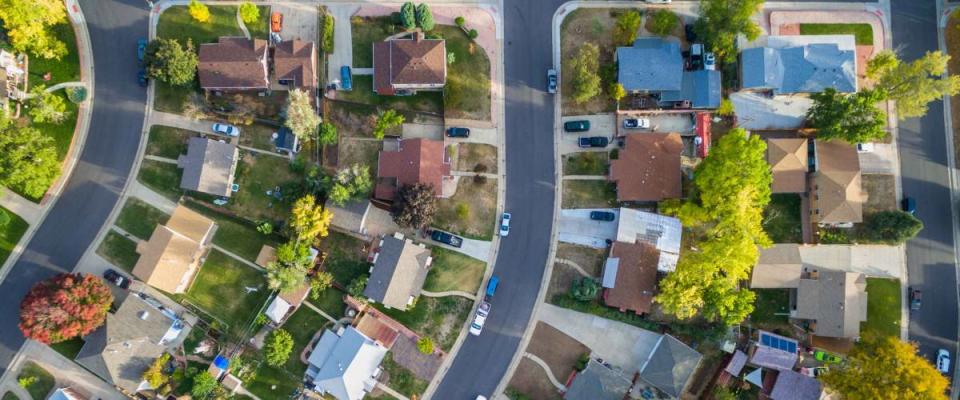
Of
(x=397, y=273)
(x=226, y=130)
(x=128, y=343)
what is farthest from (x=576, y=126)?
(x=128, y=343)

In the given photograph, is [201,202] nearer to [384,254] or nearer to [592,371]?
[384,254]

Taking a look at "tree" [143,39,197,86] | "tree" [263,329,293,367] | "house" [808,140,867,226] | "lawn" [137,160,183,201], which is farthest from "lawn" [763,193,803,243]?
"lawn" [137,160,183,201]

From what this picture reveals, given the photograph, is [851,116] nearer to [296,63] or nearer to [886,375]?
[886,375]

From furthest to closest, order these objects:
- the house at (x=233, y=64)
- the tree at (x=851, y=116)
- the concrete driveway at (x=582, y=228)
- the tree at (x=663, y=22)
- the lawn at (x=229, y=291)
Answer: the concrete driveway at (x=582, y=228) < the tree at (x=663, y=22) < the lawn at (x=229, y=291) < the house at (x=233, y=64) < the tree at (x=851, y=116)

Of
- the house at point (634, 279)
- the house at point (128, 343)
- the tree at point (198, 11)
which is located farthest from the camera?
the tree at point (198, 11)

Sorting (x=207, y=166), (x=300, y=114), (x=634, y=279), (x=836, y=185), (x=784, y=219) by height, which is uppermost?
(x=300, y=114)

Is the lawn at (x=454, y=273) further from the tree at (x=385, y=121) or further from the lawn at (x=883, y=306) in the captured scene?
the lawn at (x=883, y=306)

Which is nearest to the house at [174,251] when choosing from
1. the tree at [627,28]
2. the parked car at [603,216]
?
the parked car at [603,216]
